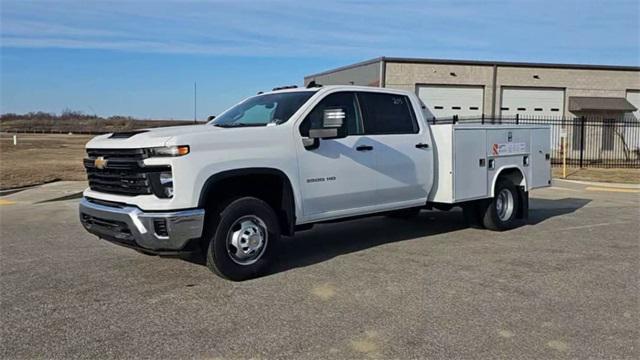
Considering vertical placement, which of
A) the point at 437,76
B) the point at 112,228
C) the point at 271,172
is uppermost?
the point at 437,76

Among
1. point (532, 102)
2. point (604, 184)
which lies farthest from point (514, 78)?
point (604, 184)

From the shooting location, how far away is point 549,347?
430cm

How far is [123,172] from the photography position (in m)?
5.83

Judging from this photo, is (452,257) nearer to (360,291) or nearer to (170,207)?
(360,291)

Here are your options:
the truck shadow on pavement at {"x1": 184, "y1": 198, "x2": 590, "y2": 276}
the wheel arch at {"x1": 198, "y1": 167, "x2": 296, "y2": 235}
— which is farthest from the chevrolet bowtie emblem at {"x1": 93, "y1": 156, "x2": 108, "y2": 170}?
the truck shadow on pavement at {"x1": 184, "y1": 198, "x2": 590, "y2": 276}

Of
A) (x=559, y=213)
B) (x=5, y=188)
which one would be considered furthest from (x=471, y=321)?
(x=5, y=188)

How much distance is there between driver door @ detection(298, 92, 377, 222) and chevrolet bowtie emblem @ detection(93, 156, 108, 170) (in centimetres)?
A: 203

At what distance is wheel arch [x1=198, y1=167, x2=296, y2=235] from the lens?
5.75 m

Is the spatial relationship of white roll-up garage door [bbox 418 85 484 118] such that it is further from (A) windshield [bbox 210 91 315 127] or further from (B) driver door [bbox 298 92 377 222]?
(B) driver door [bbox 298 92 377 222]

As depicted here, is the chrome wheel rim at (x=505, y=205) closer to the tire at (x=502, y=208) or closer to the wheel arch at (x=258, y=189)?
the tire at (x=502, y=208)

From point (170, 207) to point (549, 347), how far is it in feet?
11.3

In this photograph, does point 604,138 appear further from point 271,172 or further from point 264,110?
point 271,172

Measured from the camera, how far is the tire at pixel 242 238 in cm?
584

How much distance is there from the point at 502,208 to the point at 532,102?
76.1 ft
